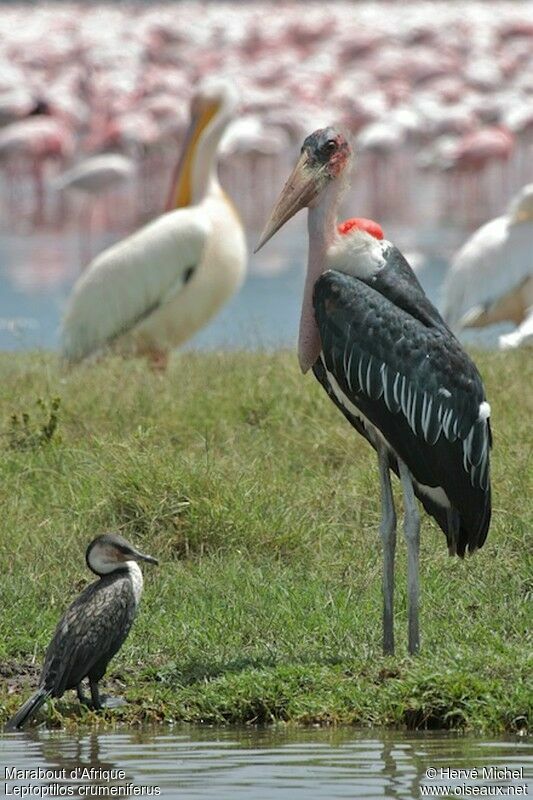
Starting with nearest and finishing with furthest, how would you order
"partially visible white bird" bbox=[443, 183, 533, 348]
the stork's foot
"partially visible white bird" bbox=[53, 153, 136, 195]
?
the stork's foot → "partially visible white bird" bbox=[443, 183, 533, 348] → "partially visible white bird" bbox=[53, 153, 136, 195]

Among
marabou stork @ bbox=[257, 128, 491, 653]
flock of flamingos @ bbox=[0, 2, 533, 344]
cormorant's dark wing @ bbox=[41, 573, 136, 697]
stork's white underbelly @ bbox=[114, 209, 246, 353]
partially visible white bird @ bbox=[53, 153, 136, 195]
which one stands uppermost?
flock of flamingos @ bbox=[0, 2, 533, 344]

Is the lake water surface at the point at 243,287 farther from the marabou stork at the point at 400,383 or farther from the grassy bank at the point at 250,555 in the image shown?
the marabou stork at the point at 400,383

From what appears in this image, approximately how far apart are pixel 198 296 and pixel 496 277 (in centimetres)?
161

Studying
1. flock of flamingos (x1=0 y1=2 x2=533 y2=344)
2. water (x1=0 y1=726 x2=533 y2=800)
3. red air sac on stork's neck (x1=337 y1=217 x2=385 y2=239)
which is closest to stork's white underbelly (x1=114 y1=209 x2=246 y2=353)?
red air sac on stork's neck (x1=337 y1=217 x2=385 y2=239)

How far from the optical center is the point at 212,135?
10891 mm

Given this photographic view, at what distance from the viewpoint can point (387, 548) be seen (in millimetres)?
5828

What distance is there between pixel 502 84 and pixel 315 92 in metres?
3.65

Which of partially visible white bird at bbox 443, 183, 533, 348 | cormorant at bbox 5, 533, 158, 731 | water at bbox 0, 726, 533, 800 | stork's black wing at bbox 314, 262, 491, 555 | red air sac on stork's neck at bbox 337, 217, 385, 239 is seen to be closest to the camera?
water at bbox 0, 726, 533, 800

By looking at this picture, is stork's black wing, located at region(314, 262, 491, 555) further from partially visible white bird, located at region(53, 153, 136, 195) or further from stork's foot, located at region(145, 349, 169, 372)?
partially visible white bird, located at region(53, 153, 136, 195)

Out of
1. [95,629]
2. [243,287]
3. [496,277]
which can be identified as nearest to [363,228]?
[95,629]

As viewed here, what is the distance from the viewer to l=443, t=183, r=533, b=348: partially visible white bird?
34.4 ft

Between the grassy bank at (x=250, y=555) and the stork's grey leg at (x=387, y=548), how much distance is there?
→ 109 mm

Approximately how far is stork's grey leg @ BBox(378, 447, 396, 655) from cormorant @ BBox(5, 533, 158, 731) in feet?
2.27

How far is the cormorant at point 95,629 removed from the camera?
5.21 meters
